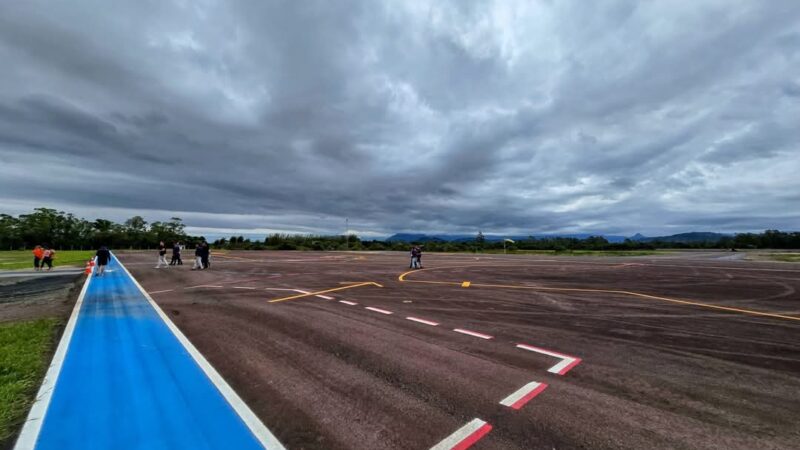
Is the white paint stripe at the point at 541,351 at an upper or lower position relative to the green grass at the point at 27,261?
upper

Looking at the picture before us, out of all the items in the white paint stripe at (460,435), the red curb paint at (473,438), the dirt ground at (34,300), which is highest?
the red curb paint at (473,438)

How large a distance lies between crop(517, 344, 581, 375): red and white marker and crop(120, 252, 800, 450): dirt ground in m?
0.08

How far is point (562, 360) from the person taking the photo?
4.82 meters

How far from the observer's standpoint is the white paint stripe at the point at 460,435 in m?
2.76

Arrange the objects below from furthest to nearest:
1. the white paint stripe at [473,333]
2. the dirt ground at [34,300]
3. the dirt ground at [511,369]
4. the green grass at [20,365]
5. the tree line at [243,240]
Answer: the tree line at [243,240] < the dirt ground at [34,300] < the white paint stripe at [473,333] < the green grass at [20,365] < the dirt ground at [511,369]

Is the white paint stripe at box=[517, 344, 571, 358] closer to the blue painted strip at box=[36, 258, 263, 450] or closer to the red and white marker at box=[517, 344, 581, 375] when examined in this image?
the red and white marker at box=[517, 344, 581, 375]

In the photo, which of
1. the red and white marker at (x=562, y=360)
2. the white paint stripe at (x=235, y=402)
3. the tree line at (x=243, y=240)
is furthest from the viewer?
the tree line at (x=243, y=240)

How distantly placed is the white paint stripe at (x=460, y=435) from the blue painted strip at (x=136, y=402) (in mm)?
1625

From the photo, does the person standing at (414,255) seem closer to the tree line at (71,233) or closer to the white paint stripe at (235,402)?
the white paint stripe at (235,402)

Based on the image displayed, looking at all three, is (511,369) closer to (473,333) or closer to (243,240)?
(473,333)

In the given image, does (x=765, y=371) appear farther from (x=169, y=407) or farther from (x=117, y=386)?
(x=117, y=386)

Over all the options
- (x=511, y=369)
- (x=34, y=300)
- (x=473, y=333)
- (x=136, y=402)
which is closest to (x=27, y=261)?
(x=34, y=300)

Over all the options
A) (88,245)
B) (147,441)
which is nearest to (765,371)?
(147,441)

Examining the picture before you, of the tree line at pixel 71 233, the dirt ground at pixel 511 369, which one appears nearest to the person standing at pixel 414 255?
the dirt ground at pixel 511 369
